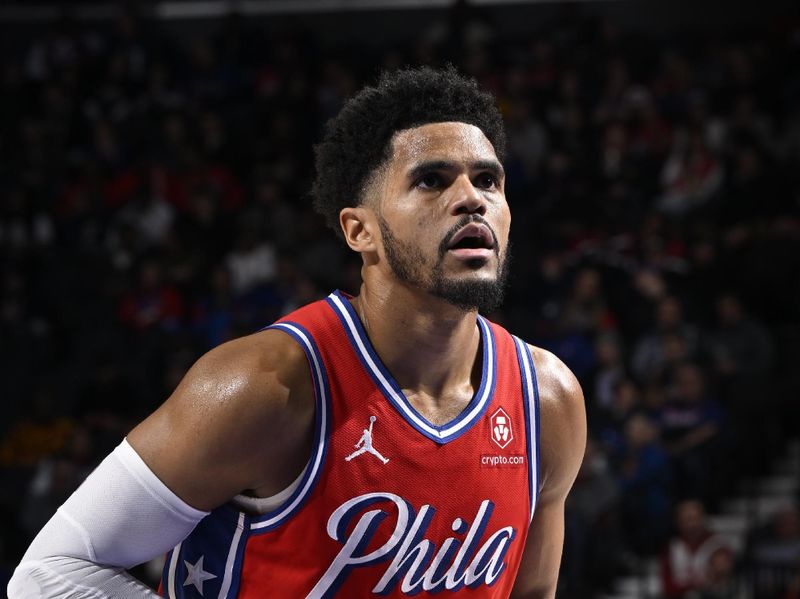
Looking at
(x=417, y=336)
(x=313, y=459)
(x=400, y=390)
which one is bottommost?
(x=313, y=459)

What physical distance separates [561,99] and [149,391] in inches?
196

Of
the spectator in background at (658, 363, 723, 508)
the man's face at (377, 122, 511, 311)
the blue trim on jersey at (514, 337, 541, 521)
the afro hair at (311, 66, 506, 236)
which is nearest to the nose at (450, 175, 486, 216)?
the man's face at (377, 122, 511, 311)

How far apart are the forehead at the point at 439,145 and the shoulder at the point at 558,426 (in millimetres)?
581

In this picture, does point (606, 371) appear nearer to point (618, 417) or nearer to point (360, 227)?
point (618, 417)

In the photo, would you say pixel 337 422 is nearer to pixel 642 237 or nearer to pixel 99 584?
pixel 99 584

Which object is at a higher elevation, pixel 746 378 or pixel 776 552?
pixel 746 378

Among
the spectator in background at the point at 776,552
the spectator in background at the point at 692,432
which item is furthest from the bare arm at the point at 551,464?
the spectator in background at the point at 692,432

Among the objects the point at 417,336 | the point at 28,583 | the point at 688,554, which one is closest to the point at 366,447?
the point at 417,336

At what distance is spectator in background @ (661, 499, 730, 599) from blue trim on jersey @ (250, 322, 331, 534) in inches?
224

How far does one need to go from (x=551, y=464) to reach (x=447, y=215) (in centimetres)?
71

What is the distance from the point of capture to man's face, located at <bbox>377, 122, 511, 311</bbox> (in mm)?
2629

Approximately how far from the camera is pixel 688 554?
7809mm

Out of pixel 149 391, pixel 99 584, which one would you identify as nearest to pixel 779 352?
pixel 149 391

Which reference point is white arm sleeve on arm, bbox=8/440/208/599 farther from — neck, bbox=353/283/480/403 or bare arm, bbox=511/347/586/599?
bare arm, bbox=511/347/586/599
